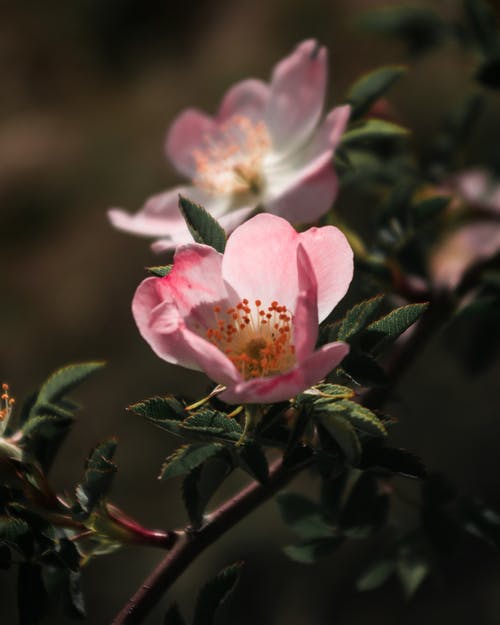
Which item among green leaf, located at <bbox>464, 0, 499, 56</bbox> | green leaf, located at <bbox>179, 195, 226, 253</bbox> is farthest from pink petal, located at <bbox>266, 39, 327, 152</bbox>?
green leaf, located at <bbox>179, 195, 226, 253</bbox>

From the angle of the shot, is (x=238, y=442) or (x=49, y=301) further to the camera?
(x=49, y=301)

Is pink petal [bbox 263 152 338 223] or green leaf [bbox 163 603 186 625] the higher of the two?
pink petal [bbox 263 152 338 223]

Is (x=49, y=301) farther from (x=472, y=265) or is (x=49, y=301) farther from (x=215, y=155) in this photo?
(x=472, y=265)

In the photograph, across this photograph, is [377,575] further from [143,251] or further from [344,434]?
[143,251]

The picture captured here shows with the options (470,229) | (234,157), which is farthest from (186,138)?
(470,229)

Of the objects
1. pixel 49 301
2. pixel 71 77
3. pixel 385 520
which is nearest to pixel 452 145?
pixel 385 520

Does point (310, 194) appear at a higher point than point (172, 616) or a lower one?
higher

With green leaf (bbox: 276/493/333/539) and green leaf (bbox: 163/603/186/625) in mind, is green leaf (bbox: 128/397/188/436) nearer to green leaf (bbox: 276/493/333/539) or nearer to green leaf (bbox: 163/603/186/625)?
green leaf (bbox: 163/603/186/625)
